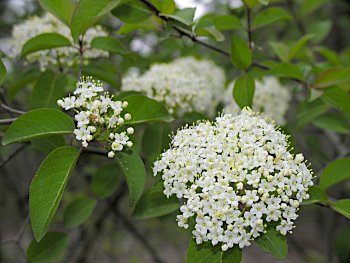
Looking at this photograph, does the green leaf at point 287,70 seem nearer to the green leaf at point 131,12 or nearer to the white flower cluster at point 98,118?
the green leaf at point 131,12

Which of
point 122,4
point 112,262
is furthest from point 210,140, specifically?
point 112,262

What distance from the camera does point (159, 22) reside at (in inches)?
102

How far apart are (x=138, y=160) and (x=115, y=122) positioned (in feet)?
0.62

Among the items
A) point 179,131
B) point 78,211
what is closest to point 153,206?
point 179,131

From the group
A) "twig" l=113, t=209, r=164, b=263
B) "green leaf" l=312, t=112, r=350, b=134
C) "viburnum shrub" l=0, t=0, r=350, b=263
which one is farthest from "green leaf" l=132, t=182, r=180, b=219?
"twig" l=113, t=209, r=164, b=263

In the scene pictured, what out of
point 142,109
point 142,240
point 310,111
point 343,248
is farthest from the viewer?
point 142,240

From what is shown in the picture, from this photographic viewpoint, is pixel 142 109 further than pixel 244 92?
No

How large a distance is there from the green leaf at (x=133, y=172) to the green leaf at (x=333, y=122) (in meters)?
1.93

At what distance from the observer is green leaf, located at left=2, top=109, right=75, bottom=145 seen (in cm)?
181

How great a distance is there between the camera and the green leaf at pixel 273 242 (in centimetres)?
174

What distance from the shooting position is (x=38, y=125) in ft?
6.03

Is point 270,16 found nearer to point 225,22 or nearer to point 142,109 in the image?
point 225,22

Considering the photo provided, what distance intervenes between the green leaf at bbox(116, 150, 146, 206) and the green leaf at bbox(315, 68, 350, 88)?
1491mm

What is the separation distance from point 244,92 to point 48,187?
1236 mm
